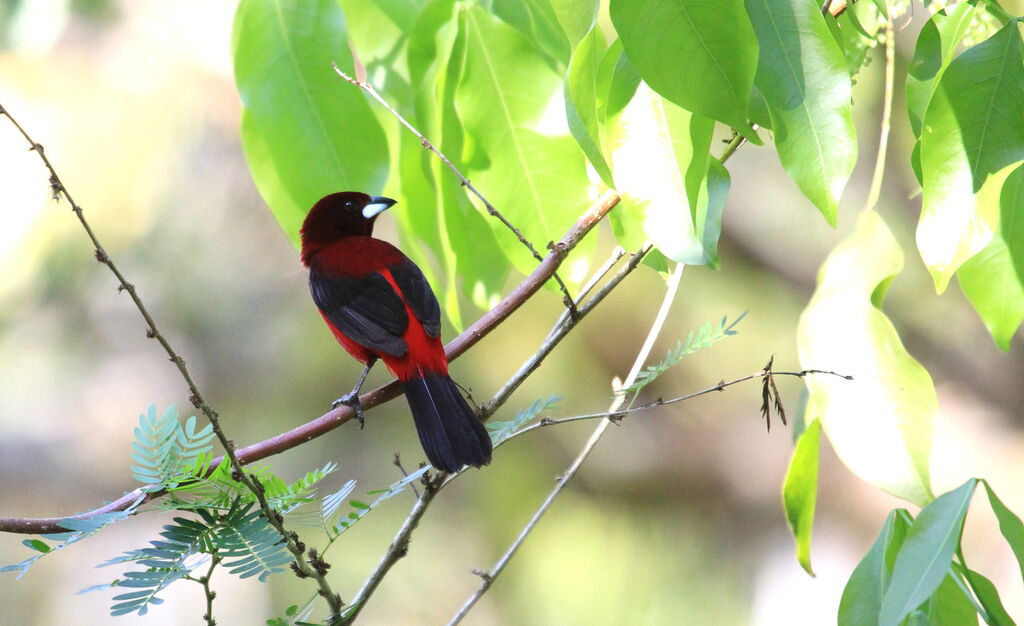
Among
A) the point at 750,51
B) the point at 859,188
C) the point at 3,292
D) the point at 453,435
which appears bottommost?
the point at 859,188

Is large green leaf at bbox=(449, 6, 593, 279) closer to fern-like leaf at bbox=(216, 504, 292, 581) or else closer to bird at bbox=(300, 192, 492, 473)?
bird at bbox=(300, 192, 492, 473)

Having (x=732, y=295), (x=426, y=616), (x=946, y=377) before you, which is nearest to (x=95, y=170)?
(x=426, y=616)

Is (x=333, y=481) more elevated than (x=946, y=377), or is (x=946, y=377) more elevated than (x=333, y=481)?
(x=333, y=481)

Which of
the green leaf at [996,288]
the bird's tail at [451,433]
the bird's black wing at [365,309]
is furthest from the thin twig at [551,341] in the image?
the bird's black wing at [365,309]

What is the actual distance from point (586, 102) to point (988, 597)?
90cm

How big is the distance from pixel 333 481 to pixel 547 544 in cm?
150

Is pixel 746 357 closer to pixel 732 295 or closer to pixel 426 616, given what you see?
pixel 732 295

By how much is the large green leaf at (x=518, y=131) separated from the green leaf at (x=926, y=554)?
2.29ft

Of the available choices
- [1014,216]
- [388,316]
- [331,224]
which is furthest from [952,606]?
[331,224]

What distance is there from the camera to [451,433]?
1749mm

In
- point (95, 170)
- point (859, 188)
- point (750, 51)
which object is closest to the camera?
point (750, 51)

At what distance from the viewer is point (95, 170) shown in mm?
5328

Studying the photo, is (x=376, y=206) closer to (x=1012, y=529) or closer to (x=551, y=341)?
(x=551, y=341)

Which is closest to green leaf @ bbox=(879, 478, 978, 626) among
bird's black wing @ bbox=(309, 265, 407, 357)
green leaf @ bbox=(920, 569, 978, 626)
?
green leaf @ bbox=(920, 569, 978, 626)
